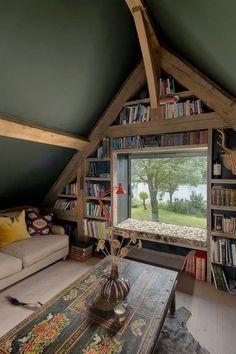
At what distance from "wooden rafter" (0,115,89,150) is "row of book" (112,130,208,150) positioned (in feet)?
2.12

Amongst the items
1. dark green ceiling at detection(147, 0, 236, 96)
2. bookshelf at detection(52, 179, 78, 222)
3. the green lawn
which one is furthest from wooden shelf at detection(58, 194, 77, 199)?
dark green ceiling at detection(147, 0, 236, 96)

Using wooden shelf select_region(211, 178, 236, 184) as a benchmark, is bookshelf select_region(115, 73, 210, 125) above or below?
above

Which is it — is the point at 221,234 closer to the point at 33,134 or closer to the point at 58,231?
the point at 58,231

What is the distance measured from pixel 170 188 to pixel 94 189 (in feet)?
4.35

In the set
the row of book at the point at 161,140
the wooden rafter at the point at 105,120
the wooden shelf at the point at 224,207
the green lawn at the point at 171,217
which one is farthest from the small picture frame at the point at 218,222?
the wooden rafter at the point at 105,120

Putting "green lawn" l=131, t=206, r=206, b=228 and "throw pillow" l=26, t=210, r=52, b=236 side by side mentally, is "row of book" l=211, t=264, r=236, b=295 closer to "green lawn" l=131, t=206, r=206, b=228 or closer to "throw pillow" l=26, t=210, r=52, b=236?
"green lawn" l=131, t=206, r=206, b=228

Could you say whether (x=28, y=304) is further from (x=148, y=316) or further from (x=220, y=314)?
(x=220, y=314)

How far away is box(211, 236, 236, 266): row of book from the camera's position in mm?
2504

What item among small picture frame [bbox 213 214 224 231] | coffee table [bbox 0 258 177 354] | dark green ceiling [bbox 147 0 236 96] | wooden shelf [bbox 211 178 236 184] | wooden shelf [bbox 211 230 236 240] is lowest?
coffee table [bbox 0 258 177 354]

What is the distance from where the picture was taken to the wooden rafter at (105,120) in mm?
3053

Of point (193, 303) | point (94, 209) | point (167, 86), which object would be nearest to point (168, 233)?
point (193, 303)

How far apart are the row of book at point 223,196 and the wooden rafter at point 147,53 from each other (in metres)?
1.31

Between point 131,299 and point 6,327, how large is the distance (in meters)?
1.29

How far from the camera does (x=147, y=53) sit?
7.38 ft
